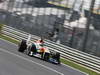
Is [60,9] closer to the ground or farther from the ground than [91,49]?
farther from the ground

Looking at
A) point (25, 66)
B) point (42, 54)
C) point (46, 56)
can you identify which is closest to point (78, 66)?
point (46, 56)

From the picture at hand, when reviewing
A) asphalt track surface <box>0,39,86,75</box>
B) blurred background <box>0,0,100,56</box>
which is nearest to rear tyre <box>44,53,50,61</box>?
asphalt track surface <box>0,39,86,75</box>

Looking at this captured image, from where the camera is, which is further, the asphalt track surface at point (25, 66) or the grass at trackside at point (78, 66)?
the grass at trackside at point (78, 66)

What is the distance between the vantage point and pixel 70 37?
30.0 m

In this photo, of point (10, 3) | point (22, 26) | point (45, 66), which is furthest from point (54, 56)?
point (10, 3)

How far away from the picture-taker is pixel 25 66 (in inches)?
774

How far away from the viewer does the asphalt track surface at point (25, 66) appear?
58.9 feet

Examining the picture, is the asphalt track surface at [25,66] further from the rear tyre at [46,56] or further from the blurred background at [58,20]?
the blurred background at [58,20]

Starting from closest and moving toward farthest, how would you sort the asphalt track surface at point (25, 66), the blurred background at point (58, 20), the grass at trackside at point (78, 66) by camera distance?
the asphalt track surface at point (25, 66)
the grass at trackside at point (78, 66)
the blurred background at point (58, 20)

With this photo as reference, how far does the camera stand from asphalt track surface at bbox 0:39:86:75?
58.9ft

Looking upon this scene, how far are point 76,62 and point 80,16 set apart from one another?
5632mm

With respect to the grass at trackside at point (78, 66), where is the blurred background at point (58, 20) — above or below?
above

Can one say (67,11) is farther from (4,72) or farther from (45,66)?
(4,72)

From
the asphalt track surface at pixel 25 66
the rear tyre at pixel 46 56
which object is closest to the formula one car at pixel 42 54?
the rear tyre at pixel 46 56
